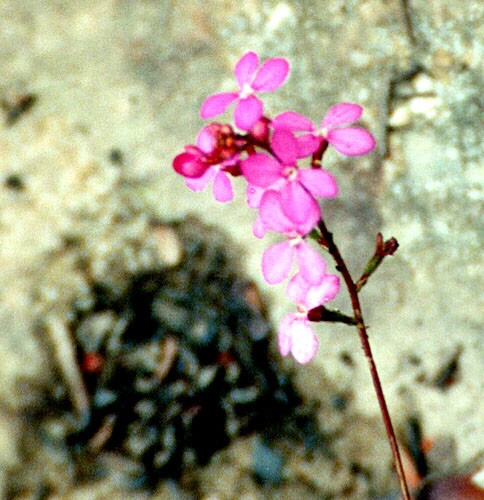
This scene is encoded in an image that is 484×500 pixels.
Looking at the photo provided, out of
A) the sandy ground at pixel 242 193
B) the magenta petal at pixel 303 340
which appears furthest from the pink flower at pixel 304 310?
the sandy ground at pixel 242 193

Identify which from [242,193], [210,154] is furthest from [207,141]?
[242,193]

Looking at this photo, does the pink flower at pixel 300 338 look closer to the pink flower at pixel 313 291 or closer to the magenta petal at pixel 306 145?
the pink flower at pixel 313 291

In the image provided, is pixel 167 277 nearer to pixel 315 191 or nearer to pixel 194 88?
pixel 194 88

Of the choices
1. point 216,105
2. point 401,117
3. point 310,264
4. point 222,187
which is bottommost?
point 310,264

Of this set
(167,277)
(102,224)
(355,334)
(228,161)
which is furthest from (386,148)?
(228,161)

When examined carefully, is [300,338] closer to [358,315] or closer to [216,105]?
[358,315]

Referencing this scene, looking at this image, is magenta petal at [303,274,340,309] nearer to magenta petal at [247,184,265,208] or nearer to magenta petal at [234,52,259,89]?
magenta petal at [247,184,265,208]
